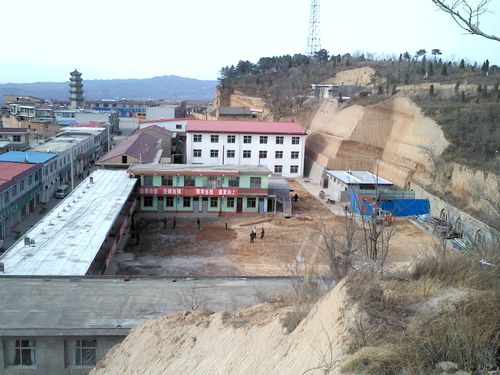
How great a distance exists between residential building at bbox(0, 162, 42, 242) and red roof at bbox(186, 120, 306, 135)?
45.2ft

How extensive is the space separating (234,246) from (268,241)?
1.90 m

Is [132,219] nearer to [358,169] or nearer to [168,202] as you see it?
[168,202]

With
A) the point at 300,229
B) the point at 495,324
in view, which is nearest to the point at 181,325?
the point at 495,324

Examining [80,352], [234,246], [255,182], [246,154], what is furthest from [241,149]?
[80,352]

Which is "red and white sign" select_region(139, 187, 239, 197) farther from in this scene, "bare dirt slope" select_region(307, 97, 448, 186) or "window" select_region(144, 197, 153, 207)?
"bare dirt slope" select_region(307, 97, 448, 186)

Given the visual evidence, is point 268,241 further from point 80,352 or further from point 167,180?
point 80,352

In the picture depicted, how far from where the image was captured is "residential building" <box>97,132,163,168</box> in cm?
3156

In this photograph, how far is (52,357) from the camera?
1101 cm

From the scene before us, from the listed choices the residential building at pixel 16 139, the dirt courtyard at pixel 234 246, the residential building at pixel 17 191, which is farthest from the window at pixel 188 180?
the residential building at pixel 16 139

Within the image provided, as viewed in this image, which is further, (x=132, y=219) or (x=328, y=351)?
(x=132, y=219)

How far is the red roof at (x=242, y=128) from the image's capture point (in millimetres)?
39469

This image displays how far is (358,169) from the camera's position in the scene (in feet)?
129

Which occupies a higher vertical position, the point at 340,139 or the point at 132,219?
the point at 340,139

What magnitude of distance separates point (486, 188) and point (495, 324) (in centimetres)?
2208
